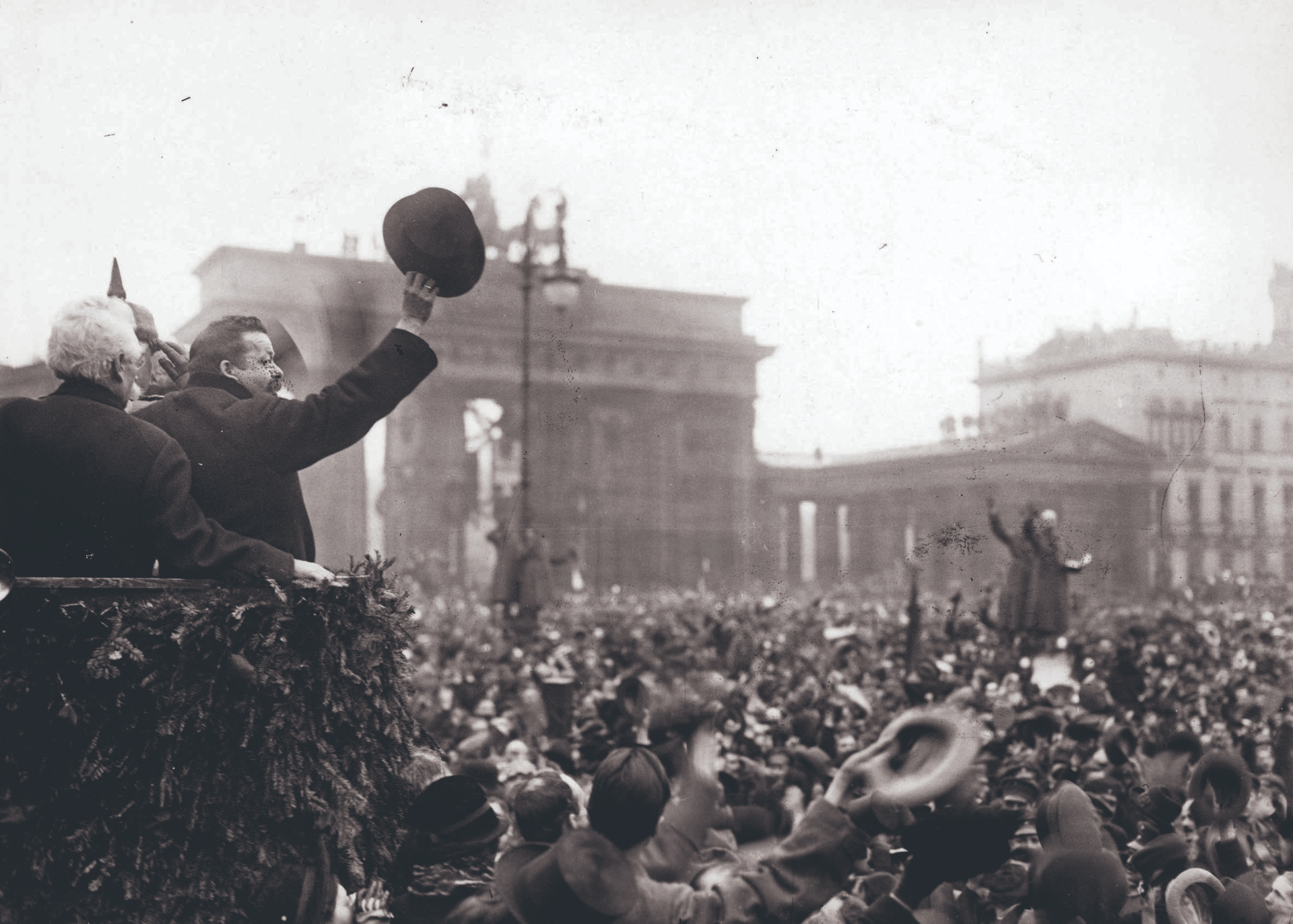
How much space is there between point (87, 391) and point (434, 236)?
1016mm

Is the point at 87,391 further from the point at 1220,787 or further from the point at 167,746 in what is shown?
the point at 1220,787

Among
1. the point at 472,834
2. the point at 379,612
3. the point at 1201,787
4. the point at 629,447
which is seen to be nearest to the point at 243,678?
the point at 379,612

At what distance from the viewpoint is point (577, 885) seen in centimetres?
288

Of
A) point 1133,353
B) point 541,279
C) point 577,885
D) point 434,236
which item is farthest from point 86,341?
point 1133,353

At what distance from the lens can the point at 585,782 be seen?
301 inches

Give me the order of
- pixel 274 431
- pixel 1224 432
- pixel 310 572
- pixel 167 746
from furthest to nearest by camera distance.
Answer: pixel 1224 432, pixel 274 431, pixel 310 572, pixel 167 746

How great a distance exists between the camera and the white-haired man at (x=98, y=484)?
326 cm

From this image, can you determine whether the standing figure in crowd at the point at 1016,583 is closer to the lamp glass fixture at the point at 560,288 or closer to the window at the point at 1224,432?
the window at the point at 1224,432

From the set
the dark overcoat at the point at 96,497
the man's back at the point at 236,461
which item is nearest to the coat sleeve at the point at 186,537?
the dark overcoat at the point at 96,497

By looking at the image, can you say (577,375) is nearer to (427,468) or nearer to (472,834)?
(427,468)

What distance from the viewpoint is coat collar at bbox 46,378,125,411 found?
10.9ft

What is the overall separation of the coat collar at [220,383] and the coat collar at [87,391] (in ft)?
1.27

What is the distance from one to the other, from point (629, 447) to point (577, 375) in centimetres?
518

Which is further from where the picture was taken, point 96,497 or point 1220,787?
point 1220,787
